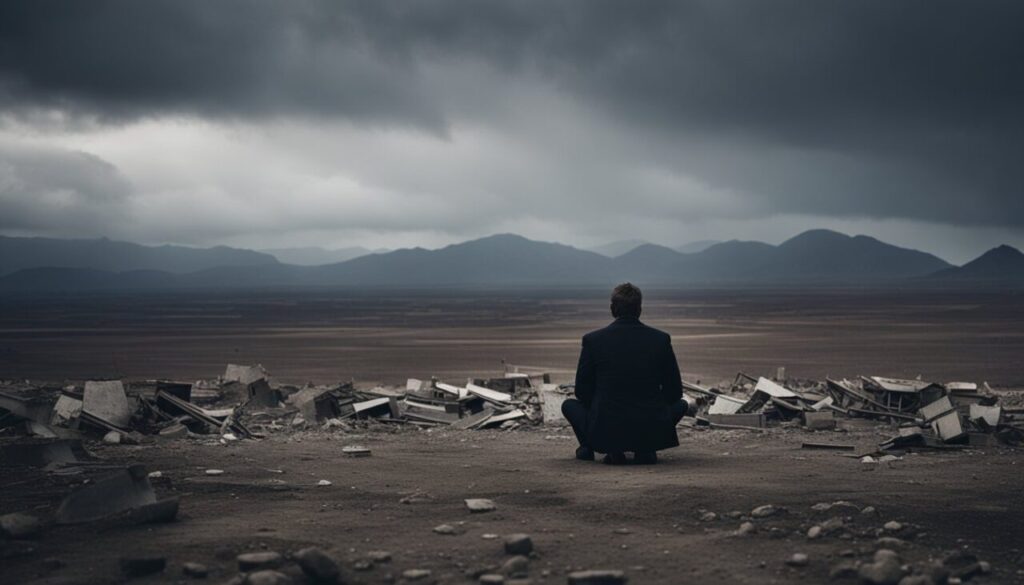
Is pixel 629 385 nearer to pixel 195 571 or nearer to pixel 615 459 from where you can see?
pixel 615 459

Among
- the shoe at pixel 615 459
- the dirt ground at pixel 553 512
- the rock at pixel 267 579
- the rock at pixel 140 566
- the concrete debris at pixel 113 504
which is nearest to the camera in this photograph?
the rock at pixel 267 579

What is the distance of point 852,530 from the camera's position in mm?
6453

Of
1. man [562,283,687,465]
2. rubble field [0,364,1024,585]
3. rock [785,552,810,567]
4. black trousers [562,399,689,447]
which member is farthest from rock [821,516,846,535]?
black trousers [562,399,689,447]

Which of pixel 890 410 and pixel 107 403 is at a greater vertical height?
pixel 107 403

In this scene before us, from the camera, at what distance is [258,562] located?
223 inches

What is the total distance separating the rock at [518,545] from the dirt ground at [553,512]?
0.08 metres

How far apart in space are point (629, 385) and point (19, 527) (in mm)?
5292

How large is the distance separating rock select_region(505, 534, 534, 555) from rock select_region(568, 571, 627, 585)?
0.59 meters

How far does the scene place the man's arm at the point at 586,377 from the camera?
9234 mm

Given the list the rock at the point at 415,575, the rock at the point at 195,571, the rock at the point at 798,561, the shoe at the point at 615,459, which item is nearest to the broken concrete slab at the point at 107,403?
the shoe at the point at 615,459

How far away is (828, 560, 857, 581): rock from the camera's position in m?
5.47

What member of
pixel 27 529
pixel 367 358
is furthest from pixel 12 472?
pixel 367 358

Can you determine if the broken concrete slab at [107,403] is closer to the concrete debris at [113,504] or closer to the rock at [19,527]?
the concrete debris at [113,504]

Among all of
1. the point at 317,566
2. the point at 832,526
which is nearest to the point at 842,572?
the point at 832,526
